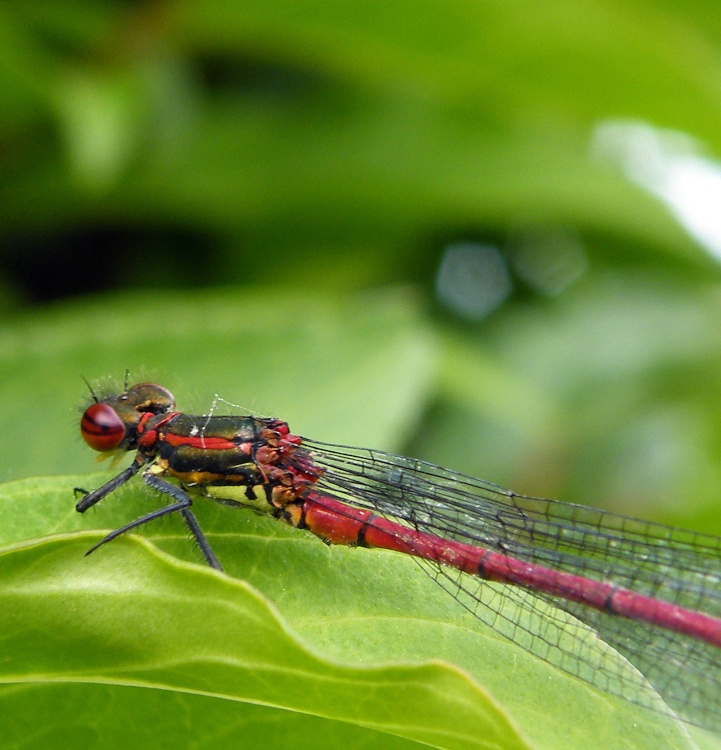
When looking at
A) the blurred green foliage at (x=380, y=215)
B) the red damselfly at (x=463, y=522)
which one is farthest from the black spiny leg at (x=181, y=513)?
the blurred green foliage at (x=380, y=215)

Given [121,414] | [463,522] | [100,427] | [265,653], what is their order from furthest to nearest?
[463,522]
[121,414]
[100,427]
[265,653]

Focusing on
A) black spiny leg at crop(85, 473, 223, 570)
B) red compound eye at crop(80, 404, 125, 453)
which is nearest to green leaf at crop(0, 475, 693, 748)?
black spiny leg at crop(85, 473, 223, 570)

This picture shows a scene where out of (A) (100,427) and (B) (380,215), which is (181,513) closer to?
(A) (100,427)

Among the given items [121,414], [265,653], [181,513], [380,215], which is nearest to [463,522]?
[181,513]

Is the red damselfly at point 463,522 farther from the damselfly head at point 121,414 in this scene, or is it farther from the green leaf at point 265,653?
the green leaf at point 265,653

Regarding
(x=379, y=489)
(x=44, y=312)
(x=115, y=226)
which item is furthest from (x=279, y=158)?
(x=379, y=489)

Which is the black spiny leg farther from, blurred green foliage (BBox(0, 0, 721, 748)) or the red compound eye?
blurred green foliage (BBox(0, 0, 721, 748))

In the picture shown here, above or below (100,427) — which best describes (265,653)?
below
